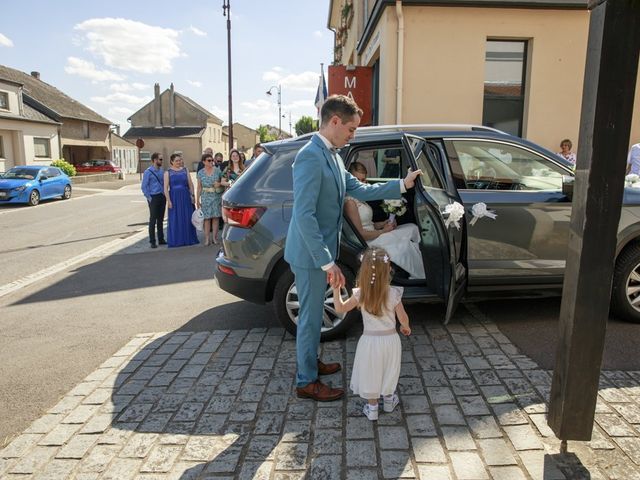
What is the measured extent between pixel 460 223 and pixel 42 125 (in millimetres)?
39395

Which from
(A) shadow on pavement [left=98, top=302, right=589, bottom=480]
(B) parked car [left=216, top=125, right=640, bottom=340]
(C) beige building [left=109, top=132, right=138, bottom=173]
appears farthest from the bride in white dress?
(C) beige building [left=109, top=132, right=138, bottom=173]

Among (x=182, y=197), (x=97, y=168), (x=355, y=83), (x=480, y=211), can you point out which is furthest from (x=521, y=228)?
(x=97, y=168)

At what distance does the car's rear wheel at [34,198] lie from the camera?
63.8 ft

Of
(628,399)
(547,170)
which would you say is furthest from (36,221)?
(628,399)

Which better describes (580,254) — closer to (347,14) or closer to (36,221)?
(36,221)

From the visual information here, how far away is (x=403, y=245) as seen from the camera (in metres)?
4.75

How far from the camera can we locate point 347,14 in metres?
19.6

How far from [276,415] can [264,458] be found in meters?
0.46

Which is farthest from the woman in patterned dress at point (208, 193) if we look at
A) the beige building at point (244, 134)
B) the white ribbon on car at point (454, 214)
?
the beige building at point (244, 134)

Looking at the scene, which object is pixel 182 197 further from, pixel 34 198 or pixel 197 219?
pixel 34 198

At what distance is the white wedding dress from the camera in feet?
15.4

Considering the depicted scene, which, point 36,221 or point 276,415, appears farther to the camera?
point 36,221

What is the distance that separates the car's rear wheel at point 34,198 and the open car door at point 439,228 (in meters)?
19.0

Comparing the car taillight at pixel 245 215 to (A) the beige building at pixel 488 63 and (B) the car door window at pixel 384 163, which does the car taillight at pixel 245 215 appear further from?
(A) the beige building at pixel 488 63
